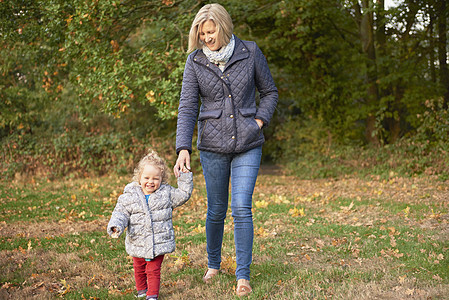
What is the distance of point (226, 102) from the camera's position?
3520mm

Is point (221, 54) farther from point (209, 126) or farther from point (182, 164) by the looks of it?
point (182, 164)

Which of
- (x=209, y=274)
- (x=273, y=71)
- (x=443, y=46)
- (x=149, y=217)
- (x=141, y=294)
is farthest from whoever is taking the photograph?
(x=273, y=71)

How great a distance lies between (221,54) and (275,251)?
7.69 feet

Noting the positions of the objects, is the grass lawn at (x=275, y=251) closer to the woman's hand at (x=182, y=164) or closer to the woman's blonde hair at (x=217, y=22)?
the woman's hand at (x=182, y=164)

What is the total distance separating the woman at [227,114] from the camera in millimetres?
3479

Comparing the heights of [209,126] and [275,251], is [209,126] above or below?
above

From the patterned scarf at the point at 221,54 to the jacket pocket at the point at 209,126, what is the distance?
347mm

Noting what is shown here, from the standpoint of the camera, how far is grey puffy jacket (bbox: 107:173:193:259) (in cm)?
334

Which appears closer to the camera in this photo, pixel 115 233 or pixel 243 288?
pixel 115 233

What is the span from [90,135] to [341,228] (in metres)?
10.9

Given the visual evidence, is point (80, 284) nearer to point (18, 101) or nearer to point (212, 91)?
point (212, 91)

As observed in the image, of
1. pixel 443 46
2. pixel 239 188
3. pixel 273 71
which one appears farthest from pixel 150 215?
pixel 273 71

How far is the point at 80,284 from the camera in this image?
13.3ft

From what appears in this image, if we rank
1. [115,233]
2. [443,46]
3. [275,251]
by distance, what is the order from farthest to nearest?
[443,46], [275,251], [115,233]
